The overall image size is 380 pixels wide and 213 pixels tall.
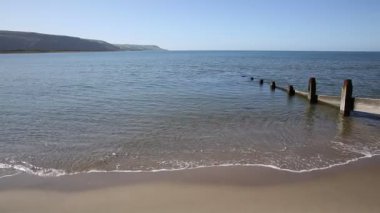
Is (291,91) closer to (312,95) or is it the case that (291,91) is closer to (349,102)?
(312,95)

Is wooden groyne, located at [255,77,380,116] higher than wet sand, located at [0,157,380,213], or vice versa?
wooden groyne, located at [255,77,380,116]

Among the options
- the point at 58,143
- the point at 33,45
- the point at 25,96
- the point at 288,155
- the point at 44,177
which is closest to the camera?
the point at 44,177

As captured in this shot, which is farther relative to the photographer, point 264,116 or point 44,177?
point 264,116

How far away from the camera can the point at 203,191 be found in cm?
731

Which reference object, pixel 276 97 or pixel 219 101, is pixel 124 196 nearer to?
pixel 219 101

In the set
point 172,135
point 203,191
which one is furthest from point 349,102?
point 203,191

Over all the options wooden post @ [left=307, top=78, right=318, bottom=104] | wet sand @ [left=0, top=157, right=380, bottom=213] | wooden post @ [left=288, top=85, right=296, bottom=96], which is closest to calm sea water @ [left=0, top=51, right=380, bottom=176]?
wooden post @ [left=307, top=78, right=318, bottom=104]

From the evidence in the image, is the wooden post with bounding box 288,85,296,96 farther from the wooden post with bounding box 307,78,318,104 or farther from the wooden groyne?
the wooden groyne

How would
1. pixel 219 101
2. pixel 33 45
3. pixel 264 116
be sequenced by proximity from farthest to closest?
1. pixel 33 45
2. pixel 219 101
3. pixel 264 116

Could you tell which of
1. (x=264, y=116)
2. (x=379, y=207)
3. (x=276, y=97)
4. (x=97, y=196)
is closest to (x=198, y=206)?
(x=97, y=196)

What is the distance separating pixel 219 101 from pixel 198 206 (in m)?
14.2

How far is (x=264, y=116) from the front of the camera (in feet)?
52.1

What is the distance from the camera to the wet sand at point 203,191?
21.6ft

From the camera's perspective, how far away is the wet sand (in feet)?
21.6
